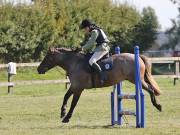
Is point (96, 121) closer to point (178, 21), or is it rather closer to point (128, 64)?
point (128, 64)

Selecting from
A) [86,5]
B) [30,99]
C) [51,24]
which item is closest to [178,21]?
[86,5]

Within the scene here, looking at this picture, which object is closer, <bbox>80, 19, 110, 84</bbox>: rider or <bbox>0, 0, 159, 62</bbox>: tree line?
<bbox>80, 19, 110, 84</bbox>: rider

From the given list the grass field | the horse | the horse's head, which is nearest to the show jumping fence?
the grass field

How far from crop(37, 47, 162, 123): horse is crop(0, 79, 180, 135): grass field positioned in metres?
0.68

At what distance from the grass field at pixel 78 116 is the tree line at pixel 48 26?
1266 centimetres

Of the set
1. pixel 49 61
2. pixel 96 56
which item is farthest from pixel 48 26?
pixel 96 56

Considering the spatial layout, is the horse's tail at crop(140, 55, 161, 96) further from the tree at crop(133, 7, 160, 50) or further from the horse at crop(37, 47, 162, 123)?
the tree at crop(133, 7, 160, 50)

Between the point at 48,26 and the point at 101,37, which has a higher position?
the point at 48,26

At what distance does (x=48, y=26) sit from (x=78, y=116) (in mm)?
24709

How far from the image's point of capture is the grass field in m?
13.4

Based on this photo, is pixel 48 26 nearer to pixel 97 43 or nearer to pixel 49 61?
pixel 49 61

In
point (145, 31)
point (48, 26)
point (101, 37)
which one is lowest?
point (101, 37)

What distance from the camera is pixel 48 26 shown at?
136 feet

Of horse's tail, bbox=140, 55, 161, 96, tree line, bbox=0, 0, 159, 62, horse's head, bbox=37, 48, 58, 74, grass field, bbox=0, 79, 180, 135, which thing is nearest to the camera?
grass field, bbox=0, 79, 180, 135
